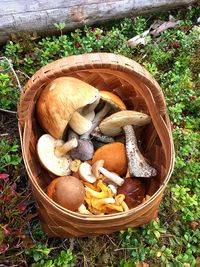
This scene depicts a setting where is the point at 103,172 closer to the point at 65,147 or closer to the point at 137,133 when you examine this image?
the point at 65,147

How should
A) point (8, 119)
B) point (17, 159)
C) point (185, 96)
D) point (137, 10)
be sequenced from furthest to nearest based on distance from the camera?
point (137, 10)
point (185, 96)
point (8, 119)
point (17, 159)

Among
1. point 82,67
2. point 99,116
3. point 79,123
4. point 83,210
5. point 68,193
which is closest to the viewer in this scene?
point 82,67

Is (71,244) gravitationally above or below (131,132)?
below

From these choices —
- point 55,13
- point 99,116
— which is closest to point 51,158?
point 99,116

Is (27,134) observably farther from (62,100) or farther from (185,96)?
(185,96)

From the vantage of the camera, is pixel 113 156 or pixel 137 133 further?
pixel 137 133

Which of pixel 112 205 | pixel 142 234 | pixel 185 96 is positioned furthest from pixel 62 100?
pixel 185 96
